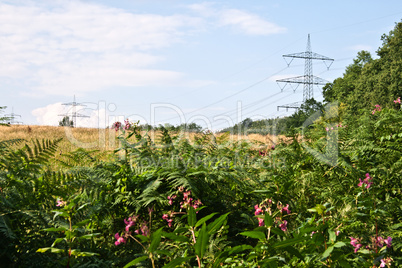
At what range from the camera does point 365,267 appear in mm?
1740

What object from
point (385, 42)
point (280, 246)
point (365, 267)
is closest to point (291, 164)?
point (365, 267)

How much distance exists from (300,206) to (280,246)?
156cm

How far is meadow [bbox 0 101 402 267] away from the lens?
1.71 m

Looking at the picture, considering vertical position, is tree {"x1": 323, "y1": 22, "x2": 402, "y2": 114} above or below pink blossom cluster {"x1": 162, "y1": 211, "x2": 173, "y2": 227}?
above

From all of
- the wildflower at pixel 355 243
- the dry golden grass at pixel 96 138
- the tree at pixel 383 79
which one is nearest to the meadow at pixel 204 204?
the wildflower at pixel 355 243

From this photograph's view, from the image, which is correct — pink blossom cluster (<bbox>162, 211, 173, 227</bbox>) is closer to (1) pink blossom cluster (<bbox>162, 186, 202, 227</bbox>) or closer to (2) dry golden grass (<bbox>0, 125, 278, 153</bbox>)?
(1) pink blossom cluster (<bbox>162, 186, 202, 227</bbox>)

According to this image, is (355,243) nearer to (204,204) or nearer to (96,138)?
(204,204)

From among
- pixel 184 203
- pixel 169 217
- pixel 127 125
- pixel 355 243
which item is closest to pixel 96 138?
pixel 127 125

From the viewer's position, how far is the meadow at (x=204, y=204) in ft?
5.62

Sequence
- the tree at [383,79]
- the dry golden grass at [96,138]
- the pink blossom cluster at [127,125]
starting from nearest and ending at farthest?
1. the pink blossom cluster at [127,125]
2. the dry golden grass at [96,138]
3. the tree at [383,79]

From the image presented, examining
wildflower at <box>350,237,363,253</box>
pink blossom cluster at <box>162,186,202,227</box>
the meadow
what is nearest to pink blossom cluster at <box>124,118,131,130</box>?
the meadow

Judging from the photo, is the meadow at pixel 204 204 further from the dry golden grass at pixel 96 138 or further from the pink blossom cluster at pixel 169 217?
the dry golden grass at pixel 96 138

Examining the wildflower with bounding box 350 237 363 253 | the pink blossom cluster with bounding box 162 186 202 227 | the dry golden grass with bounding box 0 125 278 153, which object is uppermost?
the dry golden grass with bounding box 0 125 278 153

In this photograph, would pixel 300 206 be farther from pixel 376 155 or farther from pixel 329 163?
pixel 376 155
